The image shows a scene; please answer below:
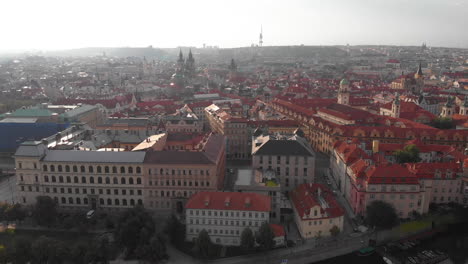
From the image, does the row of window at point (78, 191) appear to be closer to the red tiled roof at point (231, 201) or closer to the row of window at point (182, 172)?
the row of window at point (182, 172)

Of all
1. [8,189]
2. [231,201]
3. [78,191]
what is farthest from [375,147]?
[8,189]

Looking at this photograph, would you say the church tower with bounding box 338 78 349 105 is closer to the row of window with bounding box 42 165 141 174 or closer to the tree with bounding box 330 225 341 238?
the tree with bounding box 330 225 341 238

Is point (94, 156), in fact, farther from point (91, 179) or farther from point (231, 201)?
point (231, 201)

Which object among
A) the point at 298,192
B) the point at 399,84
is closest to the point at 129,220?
the point at 298,192

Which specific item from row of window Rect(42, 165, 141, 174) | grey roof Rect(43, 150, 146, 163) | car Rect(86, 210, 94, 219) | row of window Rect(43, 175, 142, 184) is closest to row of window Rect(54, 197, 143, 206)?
car Rect(86, 210, 94, 219)

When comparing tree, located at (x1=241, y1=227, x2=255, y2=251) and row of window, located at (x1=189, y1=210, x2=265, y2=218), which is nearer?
tree, located at (x1=241, y1=227, x2=255, y2=251)

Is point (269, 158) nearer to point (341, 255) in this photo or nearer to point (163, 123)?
point (341, 255)

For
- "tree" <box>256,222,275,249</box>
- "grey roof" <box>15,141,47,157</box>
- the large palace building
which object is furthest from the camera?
"grey roof" <box>15,141,47,157</box>
